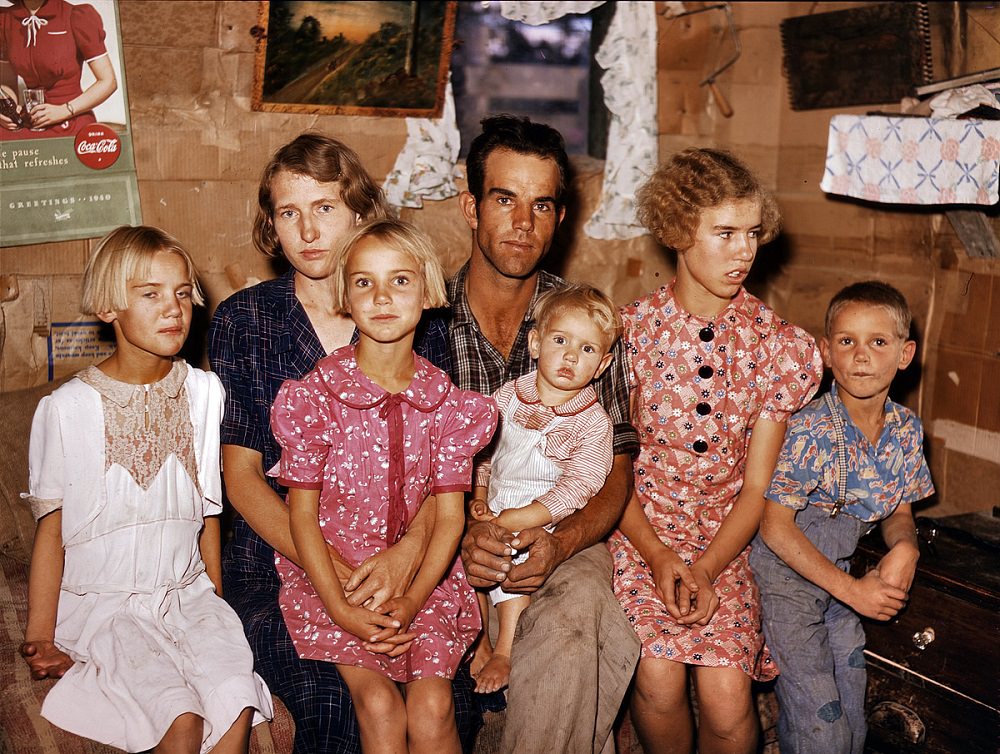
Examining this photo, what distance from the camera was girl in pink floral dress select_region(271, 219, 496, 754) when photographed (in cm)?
236

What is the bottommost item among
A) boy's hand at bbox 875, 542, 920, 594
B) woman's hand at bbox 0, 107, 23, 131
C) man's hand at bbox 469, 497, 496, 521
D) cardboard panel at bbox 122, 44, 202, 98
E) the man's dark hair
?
boy's hand at bbox 875, 542, 920, 594

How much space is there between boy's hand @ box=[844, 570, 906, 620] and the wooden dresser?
0.12m

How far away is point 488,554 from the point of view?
257 centimetres

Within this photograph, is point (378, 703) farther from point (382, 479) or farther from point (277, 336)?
point (277, 336)

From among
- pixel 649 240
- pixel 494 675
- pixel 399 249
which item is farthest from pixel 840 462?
pixel 649 240

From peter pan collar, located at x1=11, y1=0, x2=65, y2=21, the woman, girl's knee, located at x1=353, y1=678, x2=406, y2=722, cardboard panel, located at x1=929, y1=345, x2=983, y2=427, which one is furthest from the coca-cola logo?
cardboard panel, located at x1=929, y1=345, x2=983, y2=427

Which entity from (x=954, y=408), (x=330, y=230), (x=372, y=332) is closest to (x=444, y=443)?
(x=372, y=332)

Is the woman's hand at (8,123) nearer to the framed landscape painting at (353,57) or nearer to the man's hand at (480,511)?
the framed landscape painting at (353,57)

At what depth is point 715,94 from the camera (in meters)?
4.16

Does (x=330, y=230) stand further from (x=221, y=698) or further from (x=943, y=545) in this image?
(x=943, y=545)

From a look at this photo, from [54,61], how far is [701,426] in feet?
7.91

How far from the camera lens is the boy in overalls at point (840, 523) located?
276 centimetres

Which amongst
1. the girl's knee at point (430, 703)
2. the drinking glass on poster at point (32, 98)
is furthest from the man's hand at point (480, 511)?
the drinking glass on poster at point (32, 98)

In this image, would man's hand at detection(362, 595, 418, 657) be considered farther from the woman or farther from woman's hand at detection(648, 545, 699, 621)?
woman's hand at detection(648, 545, 699, 621)
